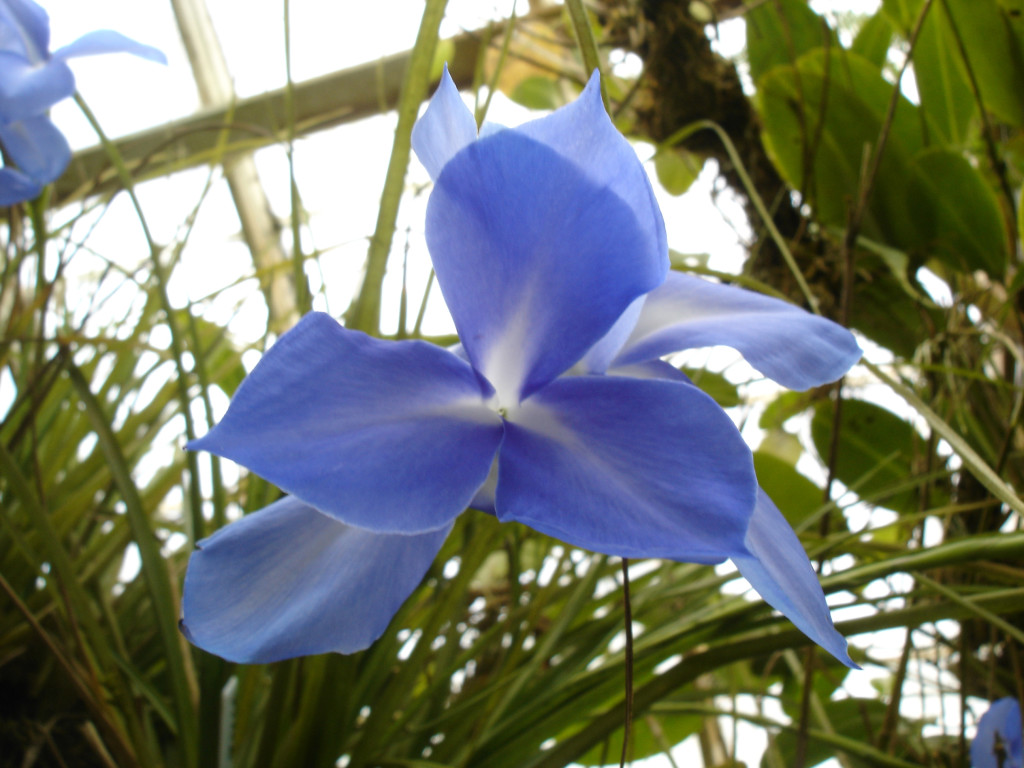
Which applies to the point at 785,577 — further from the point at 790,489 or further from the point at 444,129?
the point at 790,489

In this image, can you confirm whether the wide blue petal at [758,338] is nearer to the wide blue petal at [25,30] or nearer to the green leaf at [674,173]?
the wide blue petal at [25,30]

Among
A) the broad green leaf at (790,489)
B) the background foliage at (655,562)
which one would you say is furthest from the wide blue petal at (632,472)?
the broad green leaf at (790,489)

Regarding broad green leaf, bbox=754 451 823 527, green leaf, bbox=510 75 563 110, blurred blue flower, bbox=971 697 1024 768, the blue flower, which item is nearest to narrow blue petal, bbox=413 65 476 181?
the blue flower

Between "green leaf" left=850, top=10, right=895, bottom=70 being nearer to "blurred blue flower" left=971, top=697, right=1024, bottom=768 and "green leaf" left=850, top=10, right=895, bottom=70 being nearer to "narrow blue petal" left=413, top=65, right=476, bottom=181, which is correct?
"blurred blue flower" left=971, top=697, right=1024, bottom=768

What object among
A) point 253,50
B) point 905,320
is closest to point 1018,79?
point 905,320

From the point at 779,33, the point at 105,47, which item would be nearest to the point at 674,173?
the point at 779,33
